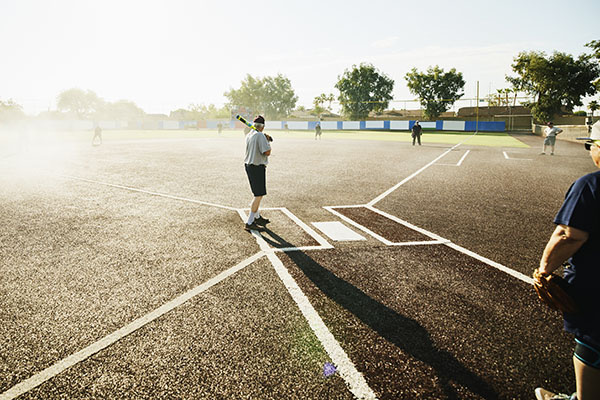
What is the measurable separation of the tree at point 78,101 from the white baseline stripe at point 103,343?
153602mm

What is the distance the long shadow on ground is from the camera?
2.73 metres

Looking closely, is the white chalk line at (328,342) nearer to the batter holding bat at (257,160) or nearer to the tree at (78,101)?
the batter holding bat at (257,160)

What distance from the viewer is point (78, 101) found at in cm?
12669

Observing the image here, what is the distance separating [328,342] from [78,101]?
517 feet

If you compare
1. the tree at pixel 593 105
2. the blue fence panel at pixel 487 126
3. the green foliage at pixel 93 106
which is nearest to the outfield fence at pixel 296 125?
the blue fence panel at pixel 487 126

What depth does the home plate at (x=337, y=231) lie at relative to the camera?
6.18 m

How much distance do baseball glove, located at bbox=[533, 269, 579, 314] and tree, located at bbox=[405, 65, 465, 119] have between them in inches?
2939

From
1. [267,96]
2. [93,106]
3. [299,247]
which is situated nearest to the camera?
[299,247]

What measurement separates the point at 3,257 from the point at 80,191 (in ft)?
18.0

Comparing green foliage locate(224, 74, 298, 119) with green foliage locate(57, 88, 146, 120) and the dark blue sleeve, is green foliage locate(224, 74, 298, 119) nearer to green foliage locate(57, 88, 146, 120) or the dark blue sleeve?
green foliage locate(57, 88, 146, 120)

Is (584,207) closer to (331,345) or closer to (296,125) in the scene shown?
(331,345)

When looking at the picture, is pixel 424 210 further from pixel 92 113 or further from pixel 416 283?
pixel 92 113

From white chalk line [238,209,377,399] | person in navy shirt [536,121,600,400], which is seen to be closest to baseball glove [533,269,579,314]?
person in navy shirt [536,121,600,400]

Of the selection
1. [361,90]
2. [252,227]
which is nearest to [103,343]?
[252,227]
